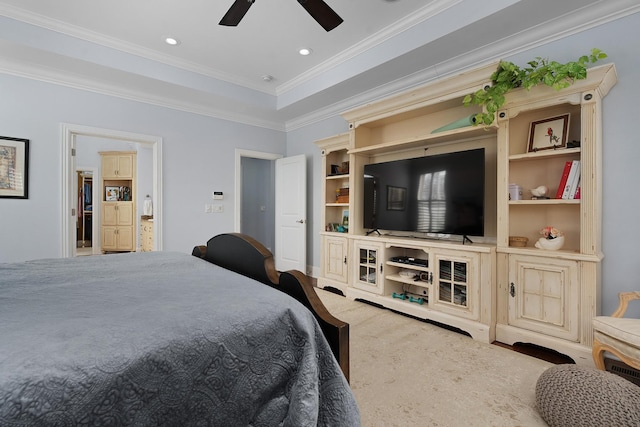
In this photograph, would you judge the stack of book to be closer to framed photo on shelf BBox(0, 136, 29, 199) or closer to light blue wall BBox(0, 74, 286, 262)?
light blue wall BBox(0, 74, 286, 262)

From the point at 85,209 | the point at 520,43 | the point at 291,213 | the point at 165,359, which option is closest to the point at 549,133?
the point at 520,43

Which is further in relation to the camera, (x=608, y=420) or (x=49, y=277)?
(x=49, y=277)

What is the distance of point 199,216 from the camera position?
14.0 ft

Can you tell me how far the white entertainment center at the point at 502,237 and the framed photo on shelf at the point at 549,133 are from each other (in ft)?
0.20

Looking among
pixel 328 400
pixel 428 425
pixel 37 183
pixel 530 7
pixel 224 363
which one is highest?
pixel 530 7

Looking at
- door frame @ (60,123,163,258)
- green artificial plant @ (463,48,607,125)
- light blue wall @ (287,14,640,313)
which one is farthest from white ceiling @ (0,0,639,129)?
door frame @ (60,123,163,258)

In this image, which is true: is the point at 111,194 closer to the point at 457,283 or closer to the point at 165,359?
the point at 457,283

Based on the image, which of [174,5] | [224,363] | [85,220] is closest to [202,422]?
[224,363]

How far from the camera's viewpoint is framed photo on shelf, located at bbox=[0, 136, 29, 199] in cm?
302

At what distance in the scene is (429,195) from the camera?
3.01 metres

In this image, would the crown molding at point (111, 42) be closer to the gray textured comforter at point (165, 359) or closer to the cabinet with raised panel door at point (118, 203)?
the gray textured comforter at point (165, 359)

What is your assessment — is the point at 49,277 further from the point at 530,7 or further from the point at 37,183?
the point at 530,7

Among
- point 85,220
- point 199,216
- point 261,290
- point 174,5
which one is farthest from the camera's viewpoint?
point 85,220

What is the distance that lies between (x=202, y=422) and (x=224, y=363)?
0.48 feet
